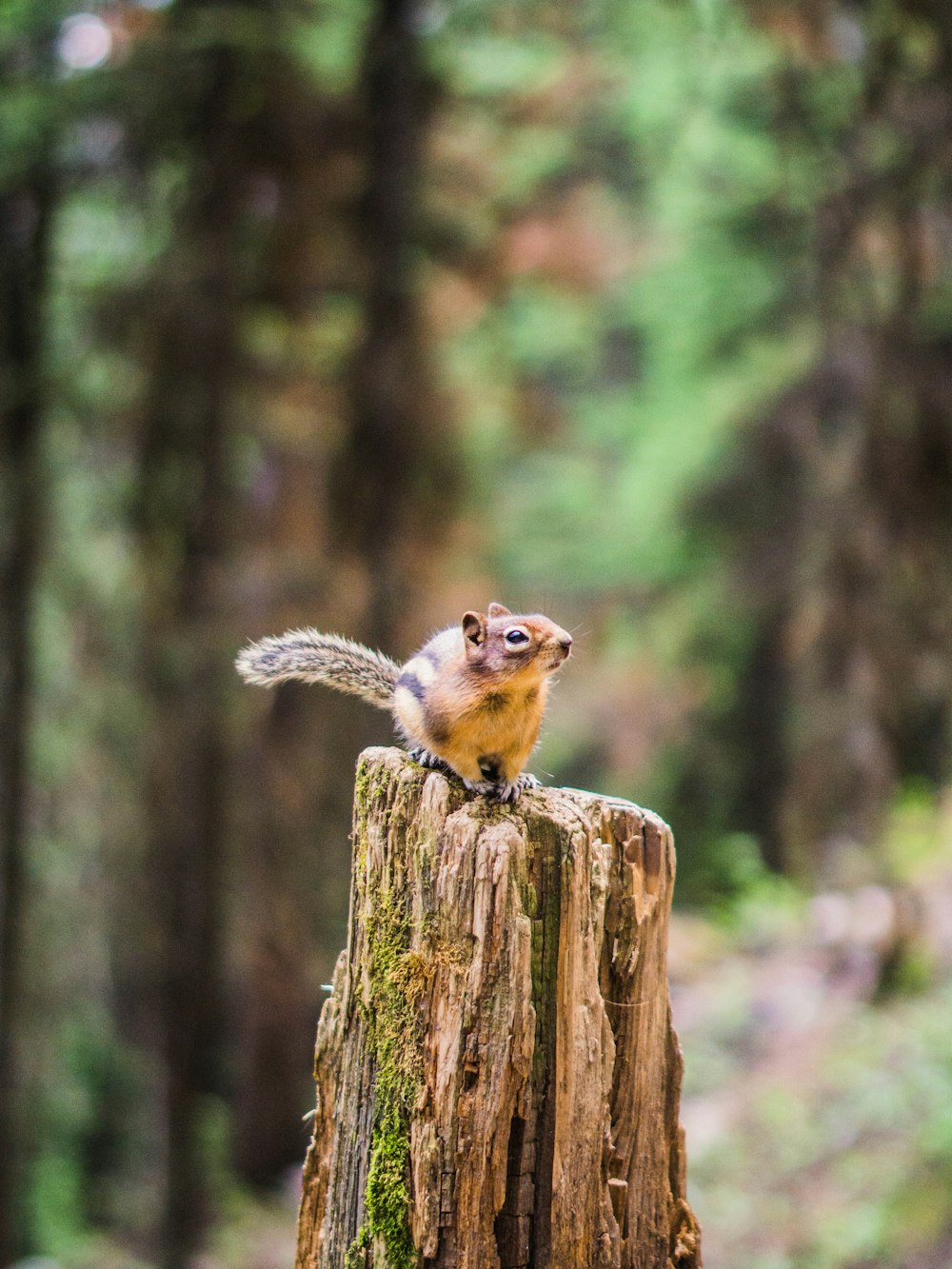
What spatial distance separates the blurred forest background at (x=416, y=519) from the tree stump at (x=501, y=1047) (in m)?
2.99

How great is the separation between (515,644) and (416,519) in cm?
555

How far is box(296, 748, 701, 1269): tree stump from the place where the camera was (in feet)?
6.96

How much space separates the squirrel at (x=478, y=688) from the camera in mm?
2670

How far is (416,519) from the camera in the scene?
8.14 meters

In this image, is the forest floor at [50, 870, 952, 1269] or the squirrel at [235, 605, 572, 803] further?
the forest floor at [50, 870, 952, 1269]

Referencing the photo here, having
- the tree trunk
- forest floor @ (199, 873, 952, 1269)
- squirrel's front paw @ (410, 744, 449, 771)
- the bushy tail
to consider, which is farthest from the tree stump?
the tree trunk

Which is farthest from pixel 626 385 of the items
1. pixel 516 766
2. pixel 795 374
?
pixel 516 766

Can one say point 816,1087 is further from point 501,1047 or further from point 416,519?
point 501,1047

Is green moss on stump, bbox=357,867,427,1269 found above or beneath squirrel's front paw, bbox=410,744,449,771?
beneath

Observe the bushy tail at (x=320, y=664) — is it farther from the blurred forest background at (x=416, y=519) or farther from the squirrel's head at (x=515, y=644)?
the blurred forest background at (x=416, y=519)

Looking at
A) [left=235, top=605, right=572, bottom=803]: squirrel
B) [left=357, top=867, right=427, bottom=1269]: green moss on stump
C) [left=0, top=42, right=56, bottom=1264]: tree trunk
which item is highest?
[left=0, top=42, right=56, bottom=1264]: tree trunk

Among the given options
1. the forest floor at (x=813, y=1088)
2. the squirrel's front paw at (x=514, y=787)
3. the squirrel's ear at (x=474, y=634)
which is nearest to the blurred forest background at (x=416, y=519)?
the forest floor at (x=813, y=1088)

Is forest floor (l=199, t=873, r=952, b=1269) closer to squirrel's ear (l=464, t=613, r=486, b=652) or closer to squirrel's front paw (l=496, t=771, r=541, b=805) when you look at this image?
squirrel's front paw (l=496, t=771, r=541, b=805)

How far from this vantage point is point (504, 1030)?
6.97ft
